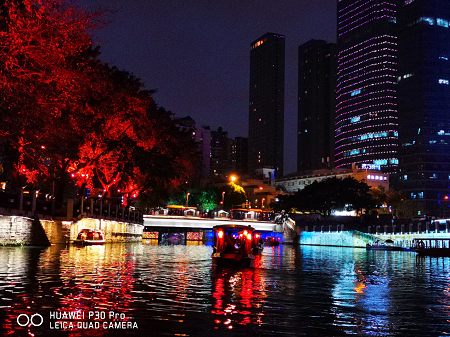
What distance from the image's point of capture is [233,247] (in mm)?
38219

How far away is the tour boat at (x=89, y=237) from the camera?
58438mm

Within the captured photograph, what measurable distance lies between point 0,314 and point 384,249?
99520 mm

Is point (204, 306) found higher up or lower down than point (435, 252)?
higher up

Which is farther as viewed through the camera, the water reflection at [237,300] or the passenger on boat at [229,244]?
the passenger on boat at [229,244]

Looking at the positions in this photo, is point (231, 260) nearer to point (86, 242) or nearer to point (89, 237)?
point (86, 242)

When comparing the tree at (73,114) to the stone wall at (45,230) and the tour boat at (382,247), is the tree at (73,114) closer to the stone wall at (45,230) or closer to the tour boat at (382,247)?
the stone wall at (45,230)

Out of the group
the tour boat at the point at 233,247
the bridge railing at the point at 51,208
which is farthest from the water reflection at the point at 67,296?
the bridge railing at the point at 51,208

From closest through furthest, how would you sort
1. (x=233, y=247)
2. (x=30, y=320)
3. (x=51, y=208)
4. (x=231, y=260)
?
1. (x=30, y=320)
2. (x=231, y=260)
3. (x=233, y=247)
4. (x=51, y=208)

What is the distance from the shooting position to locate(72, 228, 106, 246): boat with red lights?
191 ft

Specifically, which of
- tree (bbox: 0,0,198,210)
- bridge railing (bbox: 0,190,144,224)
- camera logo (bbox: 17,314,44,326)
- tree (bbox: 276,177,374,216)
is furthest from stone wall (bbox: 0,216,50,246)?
tree (bbox: 276,177,374,216)

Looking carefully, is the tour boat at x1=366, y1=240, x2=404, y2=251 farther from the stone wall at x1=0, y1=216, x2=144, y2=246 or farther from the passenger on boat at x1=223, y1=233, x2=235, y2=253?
the passenger on boat at x1=223, y1=233, x2=235, y2=253

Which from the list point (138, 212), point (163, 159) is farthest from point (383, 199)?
point (163, 159)

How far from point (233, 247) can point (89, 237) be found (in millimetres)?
26978

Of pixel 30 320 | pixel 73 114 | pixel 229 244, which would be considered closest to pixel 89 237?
pixel 73 114
